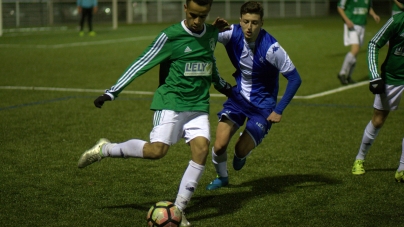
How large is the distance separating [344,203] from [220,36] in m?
1.82

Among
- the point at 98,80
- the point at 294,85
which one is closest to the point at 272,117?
the point at 294,85

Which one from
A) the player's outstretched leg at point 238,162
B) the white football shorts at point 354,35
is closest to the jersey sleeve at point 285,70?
the player's outstretched leg at point 238,162

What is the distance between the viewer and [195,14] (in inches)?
213

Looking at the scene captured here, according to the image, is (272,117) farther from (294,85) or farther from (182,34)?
(182,34)

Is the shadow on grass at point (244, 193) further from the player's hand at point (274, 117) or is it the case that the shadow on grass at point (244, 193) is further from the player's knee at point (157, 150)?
the player's hand at point (274, 117)

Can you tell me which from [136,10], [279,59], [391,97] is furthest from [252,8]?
[136,10]

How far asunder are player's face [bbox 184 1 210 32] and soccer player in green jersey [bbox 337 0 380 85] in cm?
910

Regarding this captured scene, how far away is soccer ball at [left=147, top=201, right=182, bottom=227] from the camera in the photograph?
5.15m

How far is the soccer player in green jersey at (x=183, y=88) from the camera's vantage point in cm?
545

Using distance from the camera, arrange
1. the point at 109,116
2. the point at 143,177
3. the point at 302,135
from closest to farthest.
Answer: the point at 143,177 → the point at 302,135 → the point at 109,116

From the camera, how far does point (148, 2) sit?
132ft

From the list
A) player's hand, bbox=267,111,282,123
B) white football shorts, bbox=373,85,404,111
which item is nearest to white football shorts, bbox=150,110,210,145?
player's hand, bbox=267,111,282,123

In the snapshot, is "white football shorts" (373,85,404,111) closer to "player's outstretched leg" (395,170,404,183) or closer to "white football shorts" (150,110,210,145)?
"player's outstretched leg" (395,170,404,183)

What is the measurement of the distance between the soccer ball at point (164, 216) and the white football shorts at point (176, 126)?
1.77ft
